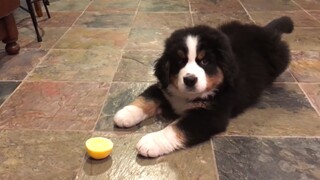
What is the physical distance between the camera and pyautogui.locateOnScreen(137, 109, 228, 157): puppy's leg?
1.50m

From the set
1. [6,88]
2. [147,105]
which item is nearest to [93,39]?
[6,88]

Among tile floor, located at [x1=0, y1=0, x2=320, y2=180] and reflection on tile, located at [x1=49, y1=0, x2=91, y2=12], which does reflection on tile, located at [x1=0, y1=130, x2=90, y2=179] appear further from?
reflection on tile, located at [x1=49, y1=0, x2=91, y2=12]

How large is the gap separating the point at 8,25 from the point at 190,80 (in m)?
1.66

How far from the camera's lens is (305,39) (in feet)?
9.33

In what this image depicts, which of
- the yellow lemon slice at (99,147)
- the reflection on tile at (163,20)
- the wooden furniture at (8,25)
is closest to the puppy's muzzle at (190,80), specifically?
the yellow lemon slice at (99,147)

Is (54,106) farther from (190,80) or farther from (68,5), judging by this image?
(68,5)

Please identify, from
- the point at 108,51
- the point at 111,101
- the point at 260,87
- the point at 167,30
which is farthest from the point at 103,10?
the point at 260,87

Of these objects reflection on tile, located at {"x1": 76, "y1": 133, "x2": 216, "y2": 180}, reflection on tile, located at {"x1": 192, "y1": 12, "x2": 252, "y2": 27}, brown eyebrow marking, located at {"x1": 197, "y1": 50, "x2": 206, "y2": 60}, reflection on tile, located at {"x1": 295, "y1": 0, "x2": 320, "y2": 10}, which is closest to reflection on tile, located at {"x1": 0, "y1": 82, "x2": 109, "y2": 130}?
reflection on tile, located at {"x1": 76, "y1": 133, "x2": 216, "y2": 180}

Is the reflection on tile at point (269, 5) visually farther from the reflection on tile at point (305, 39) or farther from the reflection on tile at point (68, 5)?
the reflection on tile at point (68, 5)

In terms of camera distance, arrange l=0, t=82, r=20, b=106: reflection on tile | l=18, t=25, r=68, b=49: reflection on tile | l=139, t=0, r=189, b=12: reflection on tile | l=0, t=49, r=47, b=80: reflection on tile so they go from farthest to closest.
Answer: l=139, t=0, r=189, b=12: reflection on tile, l=18, t=25, r=68, b=49: reflection on tile, l=0, t=49, r=47, b=80: reflection on tile, l=0, t=82, r=20, b=106: reflection on tile

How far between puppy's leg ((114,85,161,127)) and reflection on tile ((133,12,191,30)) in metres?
1.45

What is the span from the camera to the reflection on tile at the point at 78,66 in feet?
7.47

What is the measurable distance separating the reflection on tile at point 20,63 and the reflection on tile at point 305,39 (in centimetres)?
188

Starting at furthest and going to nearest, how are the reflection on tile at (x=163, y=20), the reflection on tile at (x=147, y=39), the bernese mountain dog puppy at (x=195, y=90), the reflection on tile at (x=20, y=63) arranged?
the reflection on tile at (x=163, y=20)
the reflection on tile at (x=147, y=39)
the reflection on tile at (x=20, y=63)
the bernese mountain dog puppy at (x=195, y=90)
